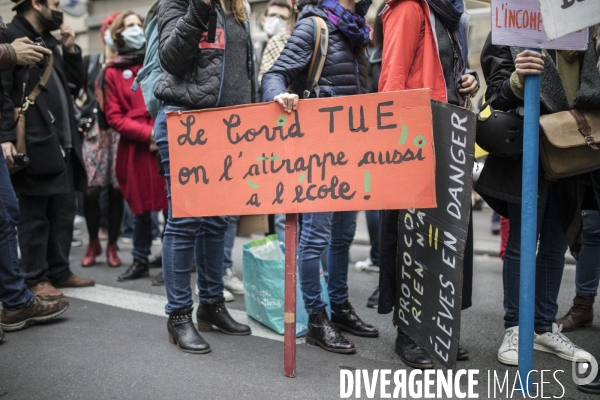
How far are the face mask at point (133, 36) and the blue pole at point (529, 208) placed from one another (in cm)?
338

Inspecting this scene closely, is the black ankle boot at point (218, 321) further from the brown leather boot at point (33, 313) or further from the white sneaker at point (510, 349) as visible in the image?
the white sneaker at point (510, 349)

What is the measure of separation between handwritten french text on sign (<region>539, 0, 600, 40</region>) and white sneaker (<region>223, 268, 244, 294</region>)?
2.91 m

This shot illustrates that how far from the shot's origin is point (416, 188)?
2.60 meters

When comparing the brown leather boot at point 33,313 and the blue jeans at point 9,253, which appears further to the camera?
the brown leather boot at point 33,313

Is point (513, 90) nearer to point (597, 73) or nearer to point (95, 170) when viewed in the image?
point (597, 73)

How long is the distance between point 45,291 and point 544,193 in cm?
295

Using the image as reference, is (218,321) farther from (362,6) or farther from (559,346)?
(362,6)

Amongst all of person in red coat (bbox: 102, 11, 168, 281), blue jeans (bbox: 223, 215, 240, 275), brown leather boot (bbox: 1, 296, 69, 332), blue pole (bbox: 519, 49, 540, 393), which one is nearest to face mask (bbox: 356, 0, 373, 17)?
blue pole (bbox: 519, 49, 540, 393)

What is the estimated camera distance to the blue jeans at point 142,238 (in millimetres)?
5012

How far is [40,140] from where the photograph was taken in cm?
396

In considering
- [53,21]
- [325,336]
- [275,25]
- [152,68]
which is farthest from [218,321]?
[275,25]

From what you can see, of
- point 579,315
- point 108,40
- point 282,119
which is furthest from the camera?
point 108,40

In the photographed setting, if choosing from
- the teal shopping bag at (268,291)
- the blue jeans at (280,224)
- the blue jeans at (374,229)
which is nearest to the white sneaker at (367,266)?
the blue jeans at (374,229)

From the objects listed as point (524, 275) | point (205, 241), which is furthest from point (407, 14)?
point (205, 241)
